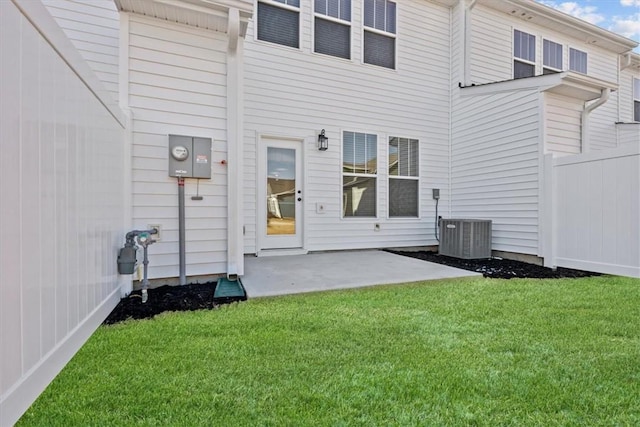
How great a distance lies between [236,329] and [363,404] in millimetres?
1182

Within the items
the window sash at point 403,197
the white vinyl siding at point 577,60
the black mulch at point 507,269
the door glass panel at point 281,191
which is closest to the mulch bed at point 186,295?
the black mulch at point 507,269

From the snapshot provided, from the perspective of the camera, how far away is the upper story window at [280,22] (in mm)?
5422

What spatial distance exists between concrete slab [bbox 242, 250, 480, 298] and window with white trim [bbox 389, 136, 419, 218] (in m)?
1.30

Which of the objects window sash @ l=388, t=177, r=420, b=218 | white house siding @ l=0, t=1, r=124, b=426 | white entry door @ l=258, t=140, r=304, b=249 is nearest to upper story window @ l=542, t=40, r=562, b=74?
window sash @ l=388, t=177, r=420, b=218

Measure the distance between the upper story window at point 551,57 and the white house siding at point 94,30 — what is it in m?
8.81

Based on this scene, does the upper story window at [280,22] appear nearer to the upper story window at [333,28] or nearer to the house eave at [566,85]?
the upper story window at [333,28]

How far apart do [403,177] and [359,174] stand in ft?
3.23

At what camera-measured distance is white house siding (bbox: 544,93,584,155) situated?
5.26 m

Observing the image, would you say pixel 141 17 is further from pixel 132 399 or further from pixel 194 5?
pixel 132 399

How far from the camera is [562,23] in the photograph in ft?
24.9

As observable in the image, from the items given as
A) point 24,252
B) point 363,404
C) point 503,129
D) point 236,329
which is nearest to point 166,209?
point 236,329

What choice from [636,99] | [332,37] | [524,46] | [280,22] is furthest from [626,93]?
[280,22]

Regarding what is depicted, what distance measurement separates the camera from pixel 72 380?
168 centimetres

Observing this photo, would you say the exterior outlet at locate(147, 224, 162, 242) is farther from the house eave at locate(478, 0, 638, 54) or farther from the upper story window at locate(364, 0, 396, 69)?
the house eave at locate(478, 0, 638, 54)
